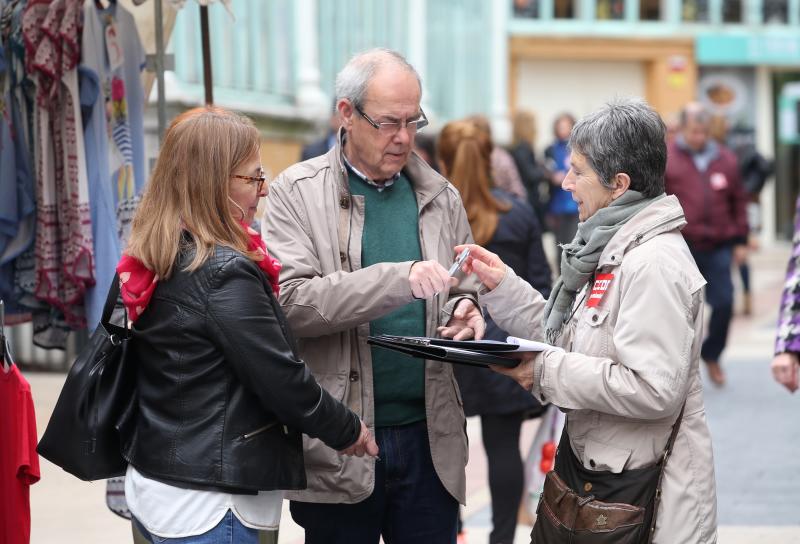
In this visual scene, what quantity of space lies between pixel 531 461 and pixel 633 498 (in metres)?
2.85

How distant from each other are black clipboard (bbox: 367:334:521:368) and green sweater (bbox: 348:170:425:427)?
0.29 meters

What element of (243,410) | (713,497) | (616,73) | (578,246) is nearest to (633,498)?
(713,497)

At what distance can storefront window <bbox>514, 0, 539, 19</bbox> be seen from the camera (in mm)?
26328

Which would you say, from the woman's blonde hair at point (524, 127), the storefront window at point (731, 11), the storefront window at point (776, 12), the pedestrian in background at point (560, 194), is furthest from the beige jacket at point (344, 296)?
the storefront window at point (776, 12)

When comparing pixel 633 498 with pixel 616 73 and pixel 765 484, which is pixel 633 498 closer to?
pixel 765 484

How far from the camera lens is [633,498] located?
3.21 metres

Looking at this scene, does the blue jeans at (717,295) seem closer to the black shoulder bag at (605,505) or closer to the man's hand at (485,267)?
the man's hand at (485,267)

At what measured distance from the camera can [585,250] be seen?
331 cm

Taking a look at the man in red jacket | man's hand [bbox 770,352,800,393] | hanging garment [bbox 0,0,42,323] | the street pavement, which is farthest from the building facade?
man's hand [bbox 770,352,800,393]

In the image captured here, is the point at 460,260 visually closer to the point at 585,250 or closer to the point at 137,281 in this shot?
the point at 585,250

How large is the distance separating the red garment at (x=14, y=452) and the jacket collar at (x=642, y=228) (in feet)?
5.50

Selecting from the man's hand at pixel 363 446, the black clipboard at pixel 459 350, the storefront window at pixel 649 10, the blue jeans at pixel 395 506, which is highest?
the storefront window at pixel 649 10

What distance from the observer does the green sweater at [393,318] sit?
368cm

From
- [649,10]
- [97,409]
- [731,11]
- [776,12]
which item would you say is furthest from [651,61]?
[97,409]
